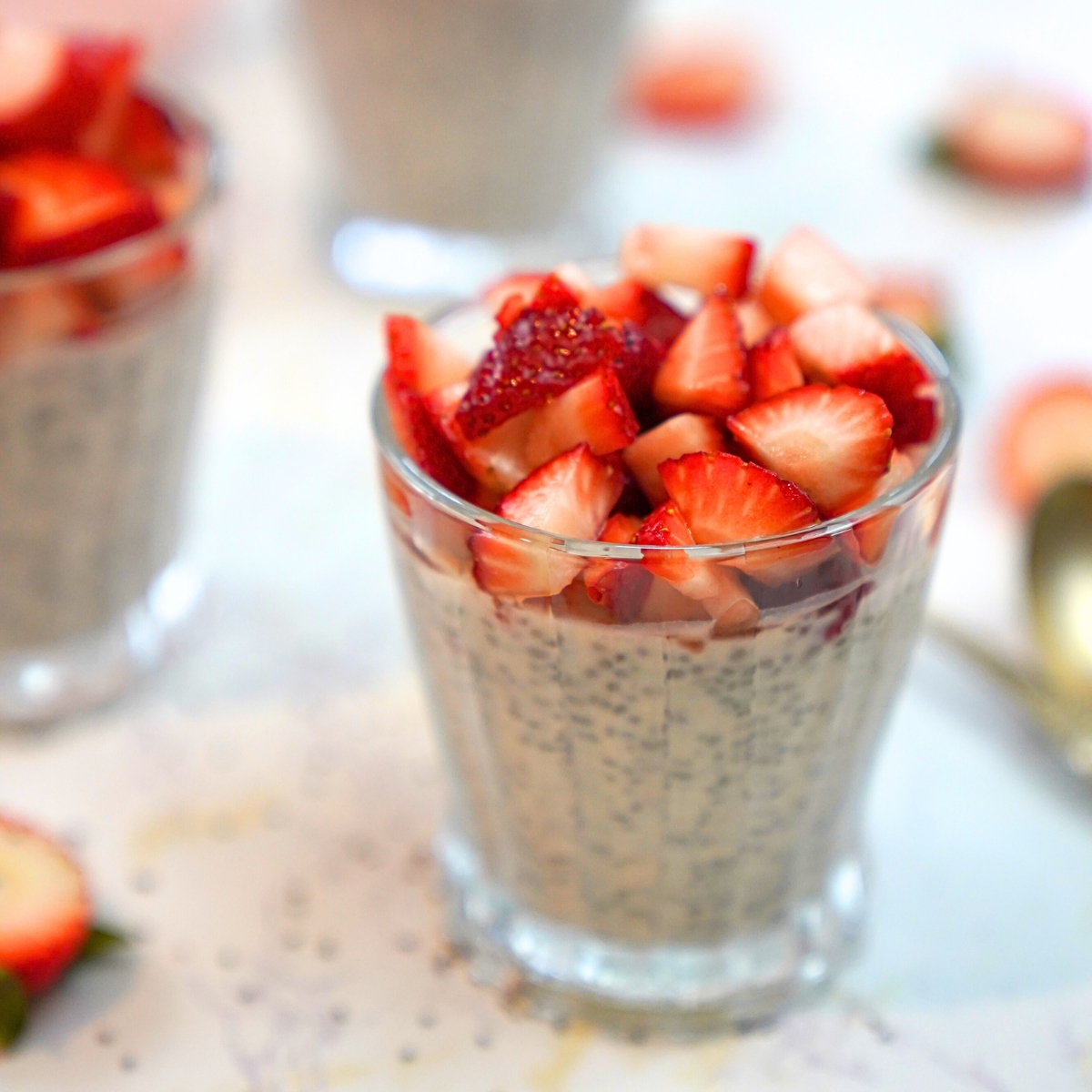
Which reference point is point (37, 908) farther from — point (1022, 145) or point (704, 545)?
point (1022, 145)

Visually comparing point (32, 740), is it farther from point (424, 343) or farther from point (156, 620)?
point (424, 343)

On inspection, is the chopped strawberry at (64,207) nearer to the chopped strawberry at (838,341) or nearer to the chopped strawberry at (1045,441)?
the chopped strawberry at (838,341)

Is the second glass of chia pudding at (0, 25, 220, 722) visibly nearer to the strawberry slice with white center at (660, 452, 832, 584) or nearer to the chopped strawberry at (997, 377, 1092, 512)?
the strawberry slice with white center at (660, 452, 832, 584)

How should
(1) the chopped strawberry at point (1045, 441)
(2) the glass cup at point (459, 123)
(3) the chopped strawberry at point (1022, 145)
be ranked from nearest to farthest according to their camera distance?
(1) the chopped strawberry at point (1045, 441) < (2) the glass cup at point (459, 123) < (3) the chopped strawberry at point (1022, 145)

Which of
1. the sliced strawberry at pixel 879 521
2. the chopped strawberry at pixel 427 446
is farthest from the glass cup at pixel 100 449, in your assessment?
the sliced strawberry at pixel 879 521

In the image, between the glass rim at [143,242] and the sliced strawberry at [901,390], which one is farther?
the glass rim at [143,242]

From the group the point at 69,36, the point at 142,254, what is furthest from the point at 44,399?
the point at 69,36
